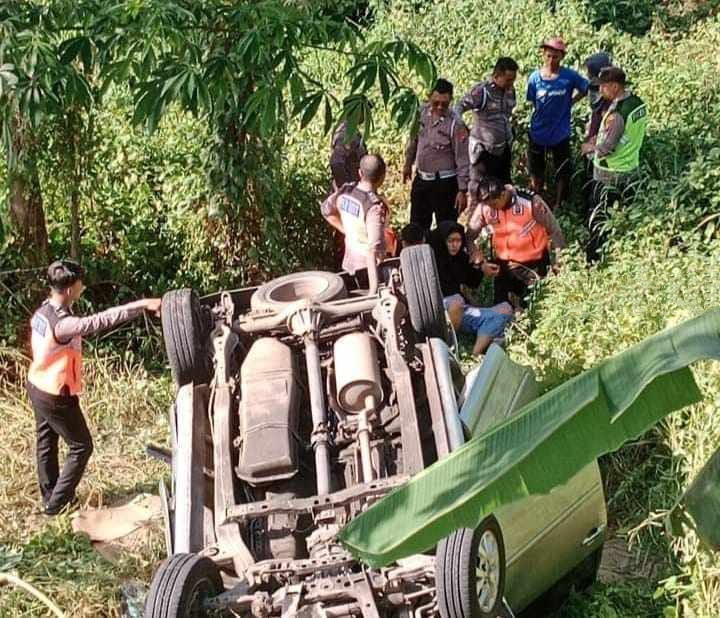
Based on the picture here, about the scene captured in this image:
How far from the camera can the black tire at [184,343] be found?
6574mm

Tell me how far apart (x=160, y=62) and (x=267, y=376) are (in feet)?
6.49

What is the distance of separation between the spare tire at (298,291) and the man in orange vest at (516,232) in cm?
192

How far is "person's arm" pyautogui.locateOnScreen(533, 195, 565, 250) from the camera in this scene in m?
8.80

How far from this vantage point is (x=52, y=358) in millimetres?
6945

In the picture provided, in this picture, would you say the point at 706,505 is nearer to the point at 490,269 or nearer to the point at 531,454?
the point at 531,454

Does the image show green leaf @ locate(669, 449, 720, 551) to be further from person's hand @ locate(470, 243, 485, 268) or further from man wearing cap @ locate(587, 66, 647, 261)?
man wearing cap @ locate(587, 66, 647, 261)

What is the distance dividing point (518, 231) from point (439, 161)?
131cm

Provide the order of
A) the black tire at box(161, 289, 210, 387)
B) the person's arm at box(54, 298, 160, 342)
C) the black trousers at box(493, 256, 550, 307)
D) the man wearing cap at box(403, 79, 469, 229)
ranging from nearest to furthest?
the black tire at box(161, 289, 210, 387) → the person's arm at box(54, 298, 160, 342) → the black trousers at box(493, 256, 550, 307) → the man wearing cap at box(403, 79, 469, 229)

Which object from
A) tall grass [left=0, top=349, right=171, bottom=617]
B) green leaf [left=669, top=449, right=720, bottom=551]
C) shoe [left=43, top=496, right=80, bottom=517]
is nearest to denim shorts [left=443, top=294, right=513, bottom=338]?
tall grass [left=0, top=349, right=171, bottom=617]

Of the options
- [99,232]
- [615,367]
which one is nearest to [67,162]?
[99,232]

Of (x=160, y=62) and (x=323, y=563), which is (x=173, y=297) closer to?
(x=160, y=62)

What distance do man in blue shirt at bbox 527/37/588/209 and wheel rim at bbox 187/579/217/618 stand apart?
6116 mm

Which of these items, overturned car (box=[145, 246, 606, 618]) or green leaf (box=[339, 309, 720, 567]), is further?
overturned car (box=[145, 246, 606, 618])

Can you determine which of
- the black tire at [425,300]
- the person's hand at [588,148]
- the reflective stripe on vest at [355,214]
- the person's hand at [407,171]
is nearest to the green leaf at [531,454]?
the black tire at [425,300]
